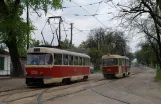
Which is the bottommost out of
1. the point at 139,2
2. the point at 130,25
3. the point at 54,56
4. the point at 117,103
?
the point at 117,103

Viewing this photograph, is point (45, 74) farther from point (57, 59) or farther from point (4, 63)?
point (4, 63)

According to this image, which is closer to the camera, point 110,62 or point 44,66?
point 44,66

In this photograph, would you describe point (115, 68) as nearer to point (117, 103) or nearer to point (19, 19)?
point (19, 19)

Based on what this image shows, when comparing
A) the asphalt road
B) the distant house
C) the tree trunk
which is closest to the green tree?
the tree trunk

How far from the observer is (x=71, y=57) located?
2645 centimetres

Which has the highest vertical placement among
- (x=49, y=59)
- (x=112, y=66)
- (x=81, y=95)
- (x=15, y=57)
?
(x=15, y=57)

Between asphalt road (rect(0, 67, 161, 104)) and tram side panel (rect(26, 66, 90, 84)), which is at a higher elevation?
tram side panel (rect(26, 66, 90, 84))

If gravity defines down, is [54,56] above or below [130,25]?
below

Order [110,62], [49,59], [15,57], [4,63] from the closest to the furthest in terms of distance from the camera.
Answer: [49,59], [15,57], [110,62], [4,63]

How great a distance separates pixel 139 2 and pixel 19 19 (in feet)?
34.4

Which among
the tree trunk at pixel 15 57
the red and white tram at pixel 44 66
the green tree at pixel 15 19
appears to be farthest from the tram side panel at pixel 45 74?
the tree trunk at pixel 15 57

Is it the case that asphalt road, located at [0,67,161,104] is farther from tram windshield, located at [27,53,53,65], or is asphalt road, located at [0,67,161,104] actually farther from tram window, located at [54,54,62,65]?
tram window, located at [54,54,62,65]

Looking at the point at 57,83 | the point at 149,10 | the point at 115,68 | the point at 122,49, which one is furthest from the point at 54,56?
the point at 122,49

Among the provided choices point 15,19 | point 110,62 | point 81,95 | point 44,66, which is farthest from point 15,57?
point 81,95
